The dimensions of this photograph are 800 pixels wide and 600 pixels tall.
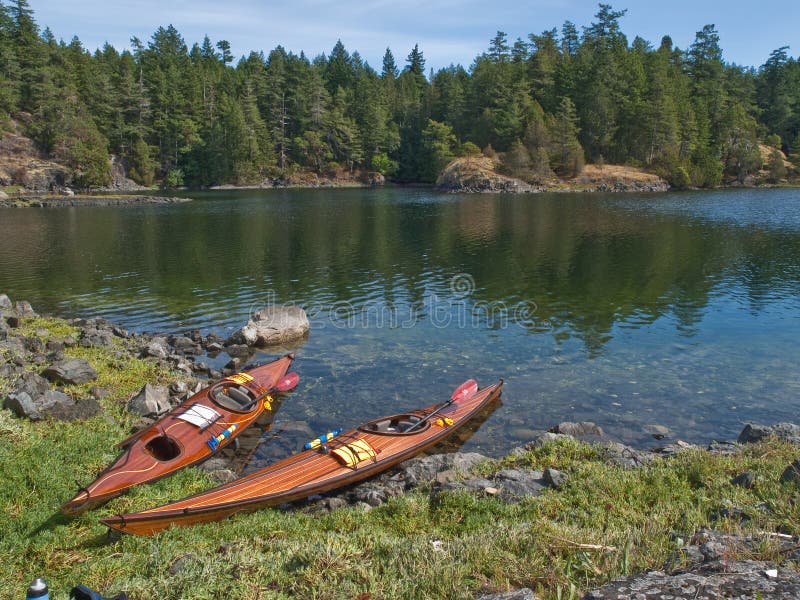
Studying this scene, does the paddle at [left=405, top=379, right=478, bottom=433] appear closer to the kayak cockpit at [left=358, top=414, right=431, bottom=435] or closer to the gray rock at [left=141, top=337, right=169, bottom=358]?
the kayak cockpit at [left=358, top=414, right=431, bottom=435]

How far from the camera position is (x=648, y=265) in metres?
38.8

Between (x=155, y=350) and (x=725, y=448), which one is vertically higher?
(x=155, y=350)

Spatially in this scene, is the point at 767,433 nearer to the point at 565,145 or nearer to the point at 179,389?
the point at 179,389

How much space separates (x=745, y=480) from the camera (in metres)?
9.57

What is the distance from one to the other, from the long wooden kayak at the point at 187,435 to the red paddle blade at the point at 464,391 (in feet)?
19.1

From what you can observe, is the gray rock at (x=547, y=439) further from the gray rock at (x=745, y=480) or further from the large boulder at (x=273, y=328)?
the large boulder at (x=273, y=328)

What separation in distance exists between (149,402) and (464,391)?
356 inches

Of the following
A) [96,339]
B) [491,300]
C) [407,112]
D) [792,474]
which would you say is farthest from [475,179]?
[792,474]

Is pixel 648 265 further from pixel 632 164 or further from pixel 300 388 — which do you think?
pixel 632 164

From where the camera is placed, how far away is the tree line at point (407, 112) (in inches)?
4528

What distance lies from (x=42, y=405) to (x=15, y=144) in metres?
118

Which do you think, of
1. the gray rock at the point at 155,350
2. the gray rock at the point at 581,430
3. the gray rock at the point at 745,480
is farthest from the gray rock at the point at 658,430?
the gray rock at the point at 155,350

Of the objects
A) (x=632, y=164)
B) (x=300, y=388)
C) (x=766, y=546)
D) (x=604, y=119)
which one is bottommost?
(x=300, y=388)

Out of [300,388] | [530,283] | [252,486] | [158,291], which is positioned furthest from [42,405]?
[530,283]
